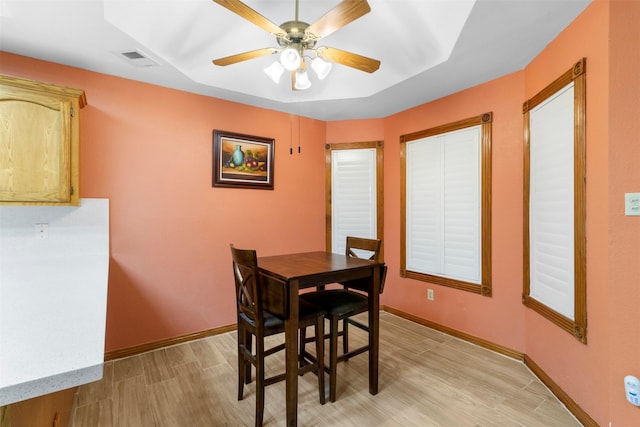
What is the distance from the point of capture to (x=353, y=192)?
3680 mm

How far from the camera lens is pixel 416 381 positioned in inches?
84.4

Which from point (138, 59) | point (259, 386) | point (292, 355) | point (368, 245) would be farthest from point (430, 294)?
point (138, 59)

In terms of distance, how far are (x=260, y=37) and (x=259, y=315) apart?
2074mm

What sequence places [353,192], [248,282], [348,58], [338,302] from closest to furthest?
[248,282], [348,58], [338,302], [353,192]

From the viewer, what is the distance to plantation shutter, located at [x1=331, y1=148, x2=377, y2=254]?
3641 millimetres

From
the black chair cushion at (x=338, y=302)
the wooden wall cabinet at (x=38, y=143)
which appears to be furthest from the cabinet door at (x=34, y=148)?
the black chair cushion at (x=338, y=302)

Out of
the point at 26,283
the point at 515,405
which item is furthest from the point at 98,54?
the point at 515,405

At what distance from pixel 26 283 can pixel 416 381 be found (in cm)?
275

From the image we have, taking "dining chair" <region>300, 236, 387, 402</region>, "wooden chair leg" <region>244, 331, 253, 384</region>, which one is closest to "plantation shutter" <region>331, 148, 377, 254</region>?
"dining chair" <region>300, 236, 387, 402</region>

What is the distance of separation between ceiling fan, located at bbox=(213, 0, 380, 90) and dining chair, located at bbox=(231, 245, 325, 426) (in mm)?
1137

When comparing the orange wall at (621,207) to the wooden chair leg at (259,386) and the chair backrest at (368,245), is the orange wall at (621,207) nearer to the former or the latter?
the chair backrest at (368,245)

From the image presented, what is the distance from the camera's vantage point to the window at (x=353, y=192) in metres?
3.61

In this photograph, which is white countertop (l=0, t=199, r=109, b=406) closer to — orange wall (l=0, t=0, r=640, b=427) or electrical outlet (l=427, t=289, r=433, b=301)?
orange wall (l=0, t=0, r=640, b=427)

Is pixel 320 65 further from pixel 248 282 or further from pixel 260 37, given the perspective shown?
pixel 248 282
